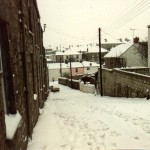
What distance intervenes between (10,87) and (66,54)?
8822cm

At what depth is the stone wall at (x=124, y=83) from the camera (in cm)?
1685

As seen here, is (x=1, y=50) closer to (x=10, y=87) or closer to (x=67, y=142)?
(x=10, y=87)

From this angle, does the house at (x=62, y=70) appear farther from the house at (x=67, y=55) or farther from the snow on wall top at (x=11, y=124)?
the snow on wall top at (x=11, y=124)

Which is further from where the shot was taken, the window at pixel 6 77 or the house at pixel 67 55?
the house at pixel 67 55

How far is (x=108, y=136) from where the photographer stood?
7957 mm

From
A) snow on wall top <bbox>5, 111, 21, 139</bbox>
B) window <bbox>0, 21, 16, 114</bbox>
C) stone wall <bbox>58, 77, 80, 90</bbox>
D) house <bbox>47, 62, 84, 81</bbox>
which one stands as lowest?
stone wall <bbox>58, 77, 80, 90</bbox>

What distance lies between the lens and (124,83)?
20.3 m

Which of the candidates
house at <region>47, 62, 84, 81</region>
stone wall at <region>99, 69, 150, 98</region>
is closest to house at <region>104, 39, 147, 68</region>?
stone wall at <region>99, 69, 150, 98</region>

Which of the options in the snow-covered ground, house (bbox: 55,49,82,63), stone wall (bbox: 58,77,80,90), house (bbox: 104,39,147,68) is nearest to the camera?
the snow-covered ground

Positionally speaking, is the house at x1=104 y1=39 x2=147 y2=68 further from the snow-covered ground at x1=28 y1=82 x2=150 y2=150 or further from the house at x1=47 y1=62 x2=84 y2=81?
the snow-covered ground at x1=28 y1=82 x2=150 y2=150

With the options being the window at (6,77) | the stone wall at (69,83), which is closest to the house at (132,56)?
the stone wall at (69,83)

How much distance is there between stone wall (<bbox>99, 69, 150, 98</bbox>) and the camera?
55.3ft

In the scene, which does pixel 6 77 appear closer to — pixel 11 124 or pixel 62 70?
pixel 11 124

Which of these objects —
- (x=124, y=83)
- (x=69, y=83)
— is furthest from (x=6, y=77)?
(x=69, y=83)
